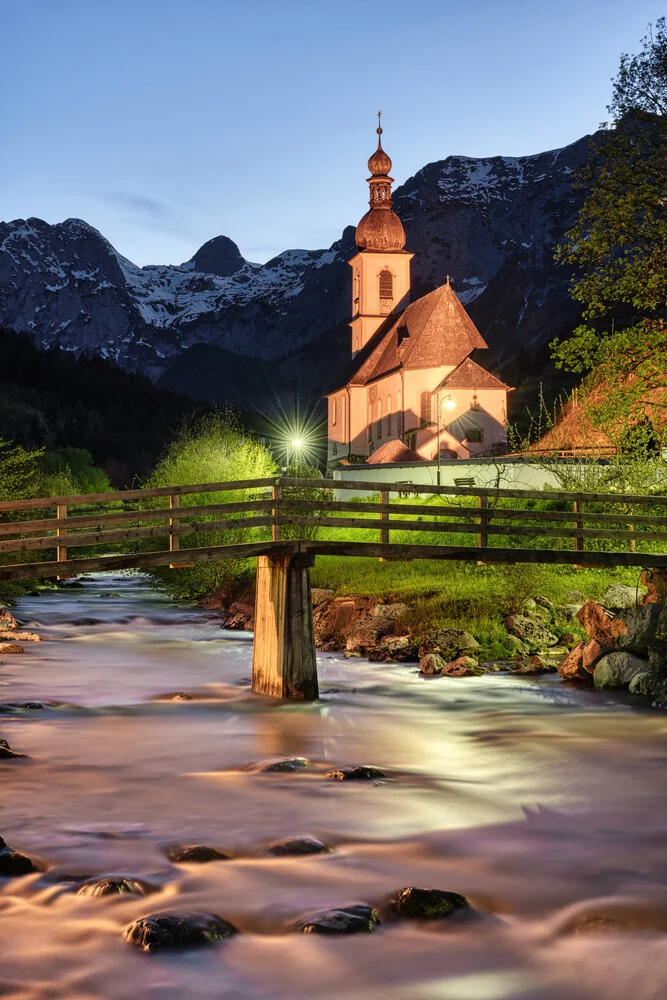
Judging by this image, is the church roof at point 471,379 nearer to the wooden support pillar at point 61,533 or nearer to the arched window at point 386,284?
the arched window at point 386,284

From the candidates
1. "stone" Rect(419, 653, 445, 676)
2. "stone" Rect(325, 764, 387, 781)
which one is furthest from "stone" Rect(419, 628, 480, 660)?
"stone" Rect(325, 764, 387, 781)

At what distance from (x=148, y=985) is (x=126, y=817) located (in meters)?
4.63

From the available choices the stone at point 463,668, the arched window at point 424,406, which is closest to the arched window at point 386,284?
the arched window at point 424,406

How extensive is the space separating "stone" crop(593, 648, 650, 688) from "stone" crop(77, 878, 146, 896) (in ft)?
42.3

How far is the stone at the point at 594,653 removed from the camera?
21422mm

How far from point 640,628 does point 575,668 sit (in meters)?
1.70

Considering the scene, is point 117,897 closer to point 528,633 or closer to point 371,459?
point 528,633

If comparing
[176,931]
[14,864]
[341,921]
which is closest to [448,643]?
[14,864]

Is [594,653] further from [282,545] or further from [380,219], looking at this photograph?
[380,219]

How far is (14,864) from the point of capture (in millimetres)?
10250

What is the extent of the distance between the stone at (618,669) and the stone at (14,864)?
43.1ft

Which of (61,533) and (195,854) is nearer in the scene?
Answer: (195,854)

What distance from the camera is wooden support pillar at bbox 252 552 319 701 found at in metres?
18.7

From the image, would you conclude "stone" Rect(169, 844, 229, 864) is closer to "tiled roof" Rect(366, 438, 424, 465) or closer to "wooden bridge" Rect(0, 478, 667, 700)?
"wooden bridge" Rect(0, 478, 667, 700)
